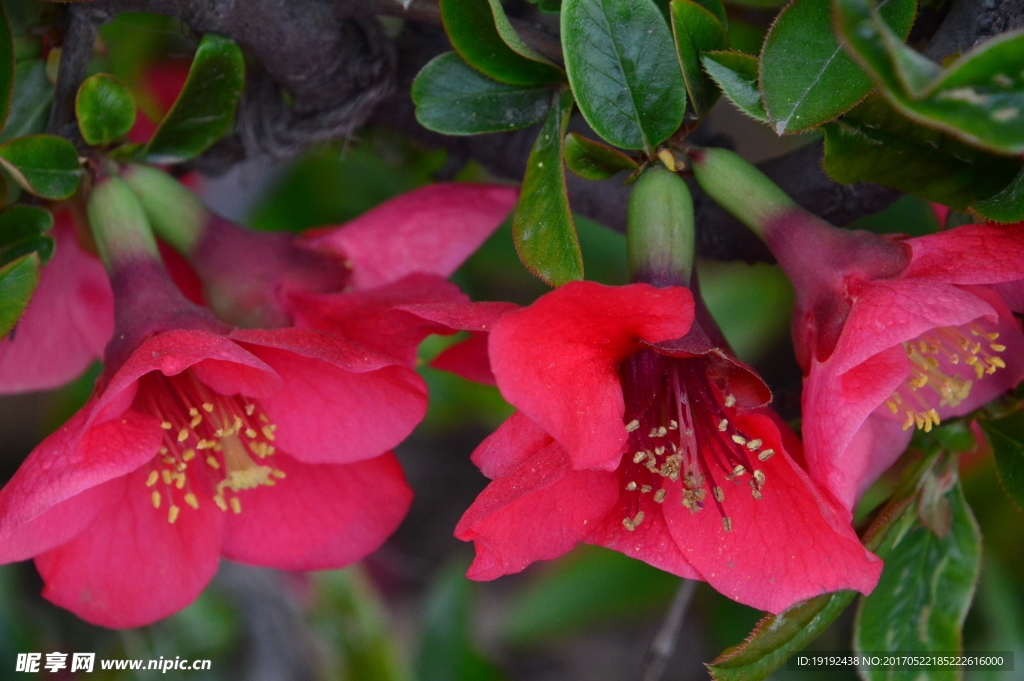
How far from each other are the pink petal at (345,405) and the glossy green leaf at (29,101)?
0.29 meters

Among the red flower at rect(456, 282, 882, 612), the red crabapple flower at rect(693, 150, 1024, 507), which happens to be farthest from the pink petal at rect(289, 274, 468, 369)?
the red crabapple flower at rect(693, 150, 1024, 507)

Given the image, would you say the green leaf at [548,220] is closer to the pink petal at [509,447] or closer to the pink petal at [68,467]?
the pink petal at [509,447]

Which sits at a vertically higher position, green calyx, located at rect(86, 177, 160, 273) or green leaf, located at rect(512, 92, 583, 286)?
green leaf, located at rect(512, 92, 583, 286)

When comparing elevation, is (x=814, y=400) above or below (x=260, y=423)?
above

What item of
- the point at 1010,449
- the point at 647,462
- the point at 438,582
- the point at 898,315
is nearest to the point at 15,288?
the point at 647,462

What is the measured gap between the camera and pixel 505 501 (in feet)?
1.57

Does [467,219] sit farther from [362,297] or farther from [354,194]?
[354,194]

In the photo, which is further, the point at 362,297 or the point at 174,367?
the point at 362,297

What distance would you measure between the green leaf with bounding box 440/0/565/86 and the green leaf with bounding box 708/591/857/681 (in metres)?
0.41

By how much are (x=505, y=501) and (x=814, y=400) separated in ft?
0.66

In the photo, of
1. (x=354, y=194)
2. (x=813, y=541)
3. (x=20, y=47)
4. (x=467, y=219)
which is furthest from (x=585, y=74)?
(x=354, y=194)

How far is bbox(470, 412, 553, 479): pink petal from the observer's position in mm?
514

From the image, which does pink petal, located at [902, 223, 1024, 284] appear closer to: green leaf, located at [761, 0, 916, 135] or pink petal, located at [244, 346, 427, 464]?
green leaf, located at [761, 0, 916, 135]

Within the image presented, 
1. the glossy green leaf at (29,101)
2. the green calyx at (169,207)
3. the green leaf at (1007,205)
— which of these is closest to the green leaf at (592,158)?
the green leaf at (1007,205)
